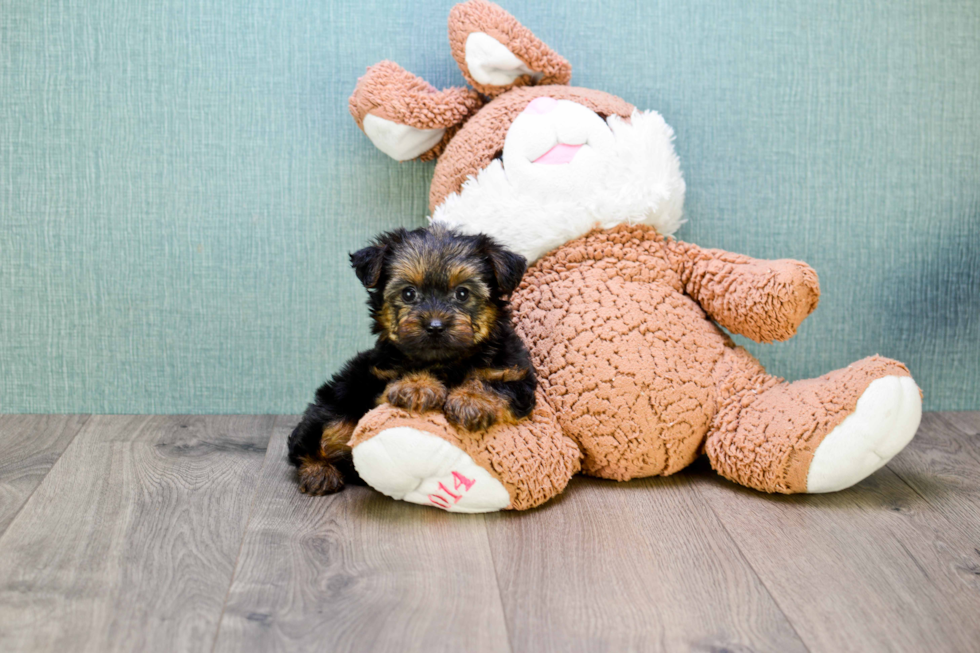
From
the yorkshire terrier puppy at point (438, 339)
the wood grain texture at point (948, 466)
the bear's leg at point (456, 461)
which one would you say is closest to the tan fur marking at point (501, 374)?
the yorkshire terrier puppy at point (438, 339)

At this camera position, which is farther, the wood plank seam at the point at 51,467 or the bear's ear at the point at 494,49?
the bear's ear at the point at 494,49

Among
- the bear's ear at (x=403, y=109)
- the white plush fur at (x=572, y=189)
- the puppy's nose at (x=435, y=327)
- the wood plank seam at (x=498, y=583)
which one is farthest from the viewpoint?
the bear's ear at (x=403, y=109)

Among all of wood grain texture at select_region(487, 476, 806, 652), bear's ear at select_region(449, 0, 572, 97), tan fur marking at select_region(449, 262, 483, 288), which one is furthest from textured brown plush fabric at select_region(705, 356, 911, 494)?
bear's ear at select_region(449, 0, 572, 97)

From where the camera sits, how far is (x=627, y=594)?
5.12ft

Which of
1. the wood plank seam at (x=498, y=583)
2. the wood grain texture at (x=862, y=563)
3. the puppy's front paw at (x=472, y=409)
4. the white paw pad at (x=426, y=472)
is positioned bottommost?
the wood plank seam at (x=498, y=583)

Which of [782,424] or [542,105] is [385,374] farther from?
[782,424]

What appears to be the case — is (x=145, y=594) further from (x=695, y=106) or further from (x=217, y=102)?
(x=695, y=106)

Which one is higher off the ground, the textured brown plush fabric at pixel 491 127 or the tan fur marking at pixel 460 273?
the textured brown plush fabric at pixel 491 127

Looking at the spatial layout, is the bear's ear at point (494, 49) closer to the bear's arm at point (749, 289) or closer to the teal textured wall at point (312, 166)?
the teal textured wall at point (312, 166)

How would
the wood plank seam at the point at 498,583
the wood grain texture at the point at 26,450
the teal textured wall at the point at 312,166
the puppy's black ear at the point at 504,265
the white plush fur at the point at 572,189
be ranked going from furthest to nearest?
the teal textured wall at the point at 312,166 < the white plush fur at the point at 572,189 < the wood grain texture at the point at 26,450 < the puppy's black ear at the point at 504,265 < the wood plank seam at the point at 498,583

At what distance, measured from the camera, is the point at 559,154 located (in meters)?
2.12

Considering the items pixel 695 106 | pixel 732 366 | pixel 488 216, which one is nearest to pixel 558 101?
pixel 488 216

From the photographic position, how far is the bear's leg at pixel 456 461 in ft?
5.87

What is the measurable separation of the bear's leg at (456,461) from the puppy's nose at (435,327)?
0.63ft
